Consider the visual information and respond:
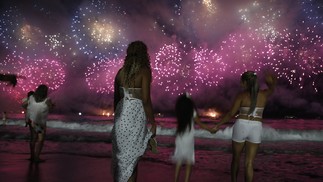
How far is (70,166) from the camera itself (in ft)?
30.4

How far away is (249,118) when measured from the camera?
613 centimetres

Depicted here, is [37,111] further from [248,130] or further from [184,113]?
[248,130]

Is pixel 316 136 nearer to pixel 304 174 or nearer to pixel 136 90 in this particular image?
pixel 304 174

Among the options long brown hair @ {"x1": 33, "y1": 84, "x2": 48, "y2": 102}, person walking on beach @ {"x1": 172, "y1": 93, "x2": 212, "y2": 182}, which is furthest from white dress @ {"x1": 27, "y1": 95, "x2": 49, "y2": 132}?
person walking on beach @ {"x1": 172, "y1": 93, "x2": 212, "y2": 182}

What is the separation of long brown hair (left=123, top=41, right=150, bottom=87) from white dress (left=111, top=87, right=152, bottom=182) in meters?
0.17

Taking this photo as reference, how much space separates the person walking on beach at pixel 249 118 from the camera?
6.10 m

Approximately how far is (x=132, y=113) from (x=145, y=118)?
18cm

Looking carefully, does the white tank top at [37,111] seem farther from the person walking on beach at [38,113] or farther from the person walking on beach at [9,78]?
the person walking on beach at [9,78]

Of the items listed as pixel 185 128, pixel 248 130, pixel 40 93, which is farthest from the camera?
pixel 40 93

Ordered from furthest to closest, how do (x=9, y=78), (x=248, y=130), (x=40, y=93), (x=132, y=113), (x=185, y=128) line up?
(x=40, y=93), (x=9, y=78), (x=185, y=128), (x=248, y=130), (x=132, y=113)

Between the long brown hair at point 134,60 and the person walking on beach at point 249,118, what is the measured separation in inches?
93.4

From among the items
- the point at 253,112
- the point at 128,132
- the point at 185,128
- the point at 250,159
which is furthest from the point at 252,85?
the point at 128,132

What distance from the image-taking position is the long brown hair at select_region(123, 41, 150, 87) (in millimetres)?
4387

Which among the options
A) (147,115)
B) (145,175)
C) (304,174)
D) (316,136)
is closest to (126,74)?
(147,115)
